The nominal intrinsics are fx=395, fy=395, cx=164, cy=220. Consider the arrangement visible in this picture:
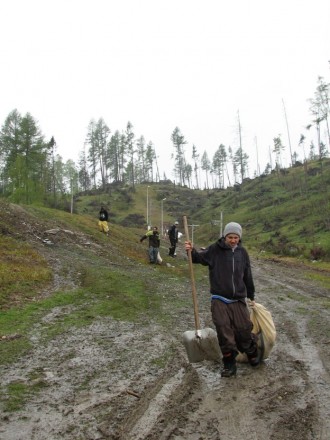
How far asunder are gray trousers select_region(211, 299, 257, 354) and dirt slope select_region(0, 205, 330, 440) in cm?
42

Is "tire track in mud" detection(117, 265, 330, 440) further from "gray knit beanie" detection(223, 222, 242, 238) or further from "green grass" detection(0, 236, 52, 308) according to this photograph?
"green grass" detection(0, 236, 52, 308)

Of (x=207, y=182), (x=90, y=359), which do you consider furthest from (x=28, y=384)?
(x=207, y=182)

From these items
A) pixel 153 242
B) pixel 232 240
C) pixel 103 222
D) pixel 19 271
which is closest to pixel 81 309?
pixel 19 271

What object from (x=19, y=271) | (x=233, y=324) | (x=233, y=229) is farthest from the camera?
(x=19, y=271)

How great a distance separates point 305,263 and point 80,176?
88.0m

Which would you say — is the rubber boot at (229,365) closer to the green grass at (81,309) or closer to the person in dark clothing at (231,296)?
the person in dark clothing at (231,296)

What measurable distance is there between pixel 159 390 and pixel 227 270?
Answer: 1915 mm

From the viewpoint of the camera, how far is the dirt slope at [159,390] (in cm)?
396

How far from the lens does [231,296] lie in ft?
18.8

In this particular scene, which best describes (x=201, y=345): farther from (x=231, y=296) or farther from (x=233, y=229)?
(x=233, y=229)

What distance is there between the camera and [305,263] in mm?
27016

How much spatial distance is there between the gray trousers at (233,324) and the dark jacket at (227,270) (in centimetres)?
16

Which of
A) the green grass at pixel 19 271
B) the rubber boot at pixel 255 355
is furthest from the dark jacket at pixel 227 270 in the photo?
the green grass at pixel 19 271

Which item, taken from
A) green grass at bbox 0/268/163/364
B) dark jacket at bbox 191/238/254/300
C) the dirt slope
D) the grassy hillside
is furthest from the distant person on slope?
dark jacket at bbox 191/238/254/300
